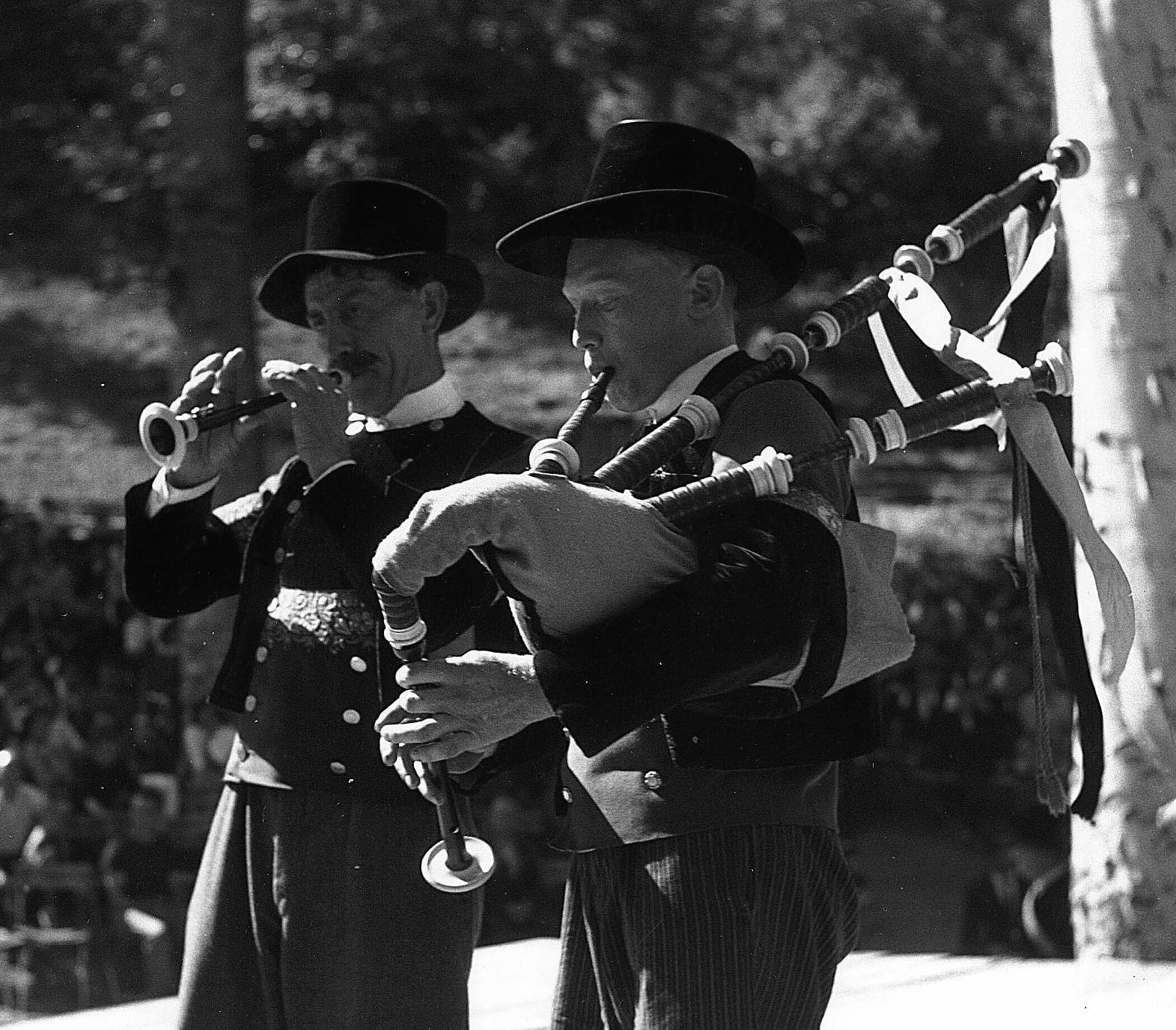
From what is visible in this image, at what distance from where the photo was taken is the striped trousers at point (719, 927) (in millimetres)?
2453

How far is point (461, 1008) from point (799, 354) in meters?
1.32

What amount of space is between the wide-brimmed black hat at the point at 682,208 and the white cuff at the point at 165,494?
0.96 metres

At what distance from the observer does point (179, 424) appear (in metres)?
3.36

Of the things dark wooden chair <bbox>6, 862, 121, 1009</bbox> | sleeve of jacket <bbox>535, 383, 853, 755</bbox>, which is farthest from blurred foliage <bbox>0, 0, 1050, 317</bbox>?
Result: sleeve of jacket <bbox>535, 383, 853, 755</bbox>

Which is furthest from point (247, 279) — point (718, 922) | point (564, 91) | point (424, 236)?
point (718, 922)

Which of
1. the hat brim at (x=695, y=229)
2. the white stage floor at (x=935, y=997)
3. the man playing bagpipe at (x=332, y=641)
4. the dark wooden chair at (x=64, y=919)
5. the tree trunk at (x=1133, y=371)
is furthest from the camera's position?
the dark wooden chair at (x=64, y=919)


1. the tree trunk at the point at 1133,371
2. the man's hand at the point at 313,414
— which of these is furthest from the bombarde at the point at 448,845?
the tree trunk at the point at 1133,371

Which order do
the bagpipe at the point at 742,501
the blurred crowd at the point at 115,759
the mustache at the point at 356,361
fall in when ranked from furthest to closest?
the blurred crowd at the point at 115,759
the mustache at the point at 356,361
the bagpipe at the point at 742,501

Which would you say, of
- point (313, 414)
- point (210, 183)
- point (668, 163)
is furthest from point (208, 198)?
point (668, 163)

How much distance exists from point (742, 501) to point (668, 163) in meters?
0.61

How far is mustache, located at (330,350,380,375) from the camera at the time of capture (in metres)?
3.33

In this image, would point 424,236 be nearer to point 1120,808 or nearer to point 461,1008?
point 461,1008

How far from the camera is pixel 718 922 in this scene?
8.09 ft

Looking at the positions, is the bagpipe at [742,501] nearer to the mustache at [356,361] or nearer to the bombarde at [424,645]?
the bombarde at [424,645]
